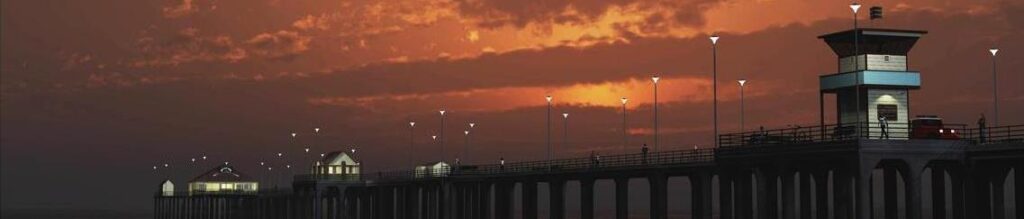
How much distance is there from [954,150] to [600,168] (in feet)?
100

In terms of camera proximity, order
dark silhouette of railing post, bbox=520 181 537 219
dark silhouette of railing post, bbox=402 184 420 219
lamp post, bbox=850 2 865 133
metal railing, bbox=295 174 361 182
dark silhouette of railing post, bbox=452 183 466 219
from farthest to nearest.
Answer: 1. metal railing, bbox=295 174 361 182
2. dark silhouette of railing post, bbox=402 184 420 219
3. dark silhouette of railing post, bbox=452 183 466 219
4. dark silhouette of railing post, bbox=520 181 537 219
5. lamp post, bbox=850 2 865 133

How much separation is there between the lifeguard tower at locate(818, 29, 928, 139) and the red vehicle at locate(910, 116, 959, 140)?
114cm

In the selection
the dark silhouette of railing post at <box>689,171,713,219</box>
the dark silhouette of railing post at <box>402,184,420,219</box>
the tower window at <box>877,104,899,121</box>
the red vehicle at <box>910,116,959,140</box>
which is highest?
the tower window at <box>877,104,899,121</box>

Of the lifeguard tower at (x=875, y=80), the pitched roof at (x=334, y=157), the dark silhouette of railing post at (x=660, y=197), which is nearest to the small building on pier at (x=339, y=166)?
the pitched roof at (x=334, y=157)

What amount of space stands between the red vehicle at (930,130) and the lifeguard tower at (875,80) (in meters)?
1.14

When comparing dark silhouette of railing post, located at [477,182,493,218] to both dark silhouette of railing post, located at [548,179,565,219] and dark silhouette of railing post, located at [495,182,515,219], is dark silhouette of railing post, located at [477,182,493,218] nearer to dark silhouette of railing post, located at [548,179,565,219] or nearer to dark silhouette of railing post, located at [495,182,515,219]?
dark silhouette of railing post, located at [495,182,515,219]

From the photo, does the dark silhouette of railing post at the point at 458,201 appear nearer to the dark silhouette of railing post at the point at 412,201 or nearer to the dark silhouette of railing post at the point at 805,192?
the dark silhouette of railing post at the point at 412,201

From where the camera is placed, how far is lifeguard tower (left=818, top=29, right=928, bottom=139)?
217 feet

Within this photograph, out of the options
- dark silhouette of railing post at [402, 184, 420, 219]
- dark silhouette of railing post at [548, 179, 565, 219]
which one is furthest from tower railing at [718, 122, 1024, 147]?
dark silhouette of railing post at [402, 184, 420, 219]

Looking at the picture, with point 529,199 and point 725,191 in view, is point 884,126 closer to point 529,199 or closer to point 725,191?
point 725,191

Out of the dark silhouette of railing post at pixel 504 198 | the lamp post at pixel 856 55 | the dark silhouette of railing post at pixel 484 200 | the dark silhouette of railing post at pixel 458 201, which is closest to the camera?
the lamp post at pixel 856 55

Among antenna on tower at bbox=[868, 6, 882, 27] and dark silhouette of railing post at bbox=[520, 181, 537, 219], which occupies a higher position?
antenna on tower at bbox=[868, 6, 882, 27]

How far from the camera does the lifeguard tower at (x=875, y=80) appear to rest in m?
66.2

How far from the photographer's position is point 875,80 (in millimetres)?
66375
